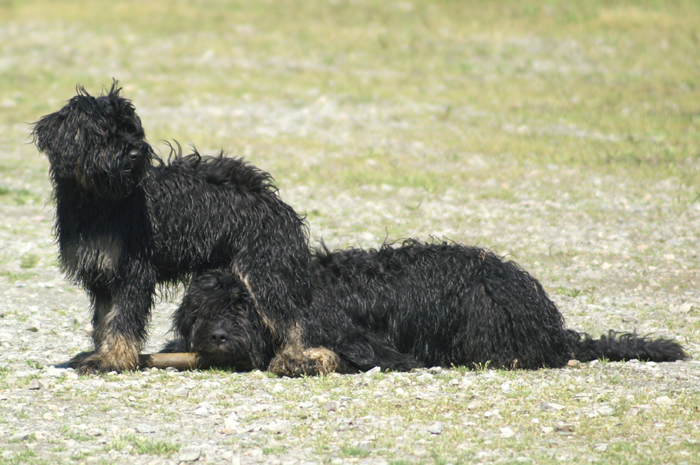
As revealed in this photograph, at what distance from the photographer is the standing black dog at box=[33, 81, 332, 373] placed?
6.53 metres

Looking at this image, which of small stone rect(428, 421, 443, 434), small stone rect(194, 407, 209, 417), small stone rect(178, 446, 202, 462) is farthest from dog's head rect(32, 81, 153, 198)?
small stone rect(428, 421, 443, 434)

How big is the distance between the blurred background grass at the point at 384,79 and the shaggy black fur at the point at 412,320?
6993 millimetres

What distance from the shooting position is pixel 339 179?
14547 mm

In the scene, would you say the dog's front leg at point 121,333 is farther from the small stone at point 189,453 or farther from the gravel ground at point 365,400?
the small stone at point 189,453

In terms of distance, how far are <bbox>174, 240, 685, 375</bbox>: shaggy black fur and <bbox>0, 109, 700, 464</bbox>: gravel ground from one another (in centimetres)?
22

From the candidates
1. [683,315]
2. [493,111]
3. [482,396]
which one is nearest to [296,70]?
[493,111]

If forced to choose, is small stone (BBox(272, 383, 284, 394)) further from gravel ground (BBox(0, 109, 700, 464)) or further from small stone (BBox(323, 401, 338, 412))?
small stone (BBox(323, 401, 338, 412))

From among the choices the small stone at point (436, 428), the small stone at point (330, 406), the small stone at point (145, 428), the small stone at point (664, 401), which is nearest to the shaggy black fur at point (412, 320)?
the small stone at point (330, 406)

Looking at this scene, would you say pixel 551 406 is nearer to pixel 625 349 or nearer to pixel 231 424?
pixel 625 349

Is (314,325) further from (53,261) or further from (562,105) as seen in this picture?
(562,105)

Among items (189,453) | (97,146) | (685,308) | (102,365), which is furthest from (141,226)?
(685,308)

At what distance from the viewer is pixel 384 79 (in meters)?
20.8

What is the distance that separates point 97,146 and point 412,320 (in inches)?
117

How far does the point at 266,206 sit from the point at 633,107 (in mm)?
13940
